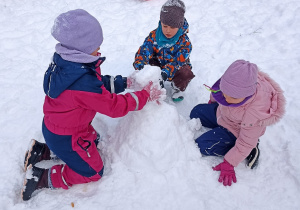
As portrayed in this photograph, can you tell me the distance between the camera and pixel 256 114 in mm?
2096

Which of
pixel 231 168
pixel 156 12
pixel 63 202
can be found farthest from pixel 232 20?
pixel 63 202

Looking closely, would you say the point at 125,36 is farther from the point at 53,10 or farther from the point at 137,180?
the point at 137,180

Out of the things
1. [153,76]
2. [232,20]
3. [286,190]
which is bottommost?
[286,190]

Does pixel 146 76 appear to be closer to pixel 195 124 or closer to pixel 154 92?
pixel 154 92

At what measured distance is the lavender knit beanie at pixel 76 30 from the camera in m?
1.78

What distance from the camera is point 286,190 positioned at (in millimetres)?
2227

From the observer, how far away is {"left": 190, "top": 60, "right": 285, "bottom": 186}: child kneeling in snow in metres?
1.97

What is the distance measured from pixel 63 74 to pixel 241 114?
1519 millimetres

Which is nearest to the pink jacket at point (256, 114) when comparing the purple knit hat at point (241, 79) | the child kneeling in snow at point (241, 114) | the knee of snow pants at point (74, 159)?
the child kneeling in snow at point (241, 114)

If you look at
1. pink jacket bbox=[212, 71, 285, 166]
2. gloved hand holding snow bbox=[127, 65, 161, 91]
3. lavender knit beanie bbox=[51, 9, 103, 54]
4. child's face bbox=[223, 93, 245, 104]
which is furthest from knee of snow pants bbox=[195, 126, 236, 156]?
lavender knit beanie bbox=[51, 9, 103, 54]

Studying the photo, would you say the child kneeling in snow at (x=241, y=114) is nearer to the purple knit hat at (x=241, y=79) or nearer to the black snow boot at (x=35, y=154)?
the purple knit hat at (x=241, y=79)

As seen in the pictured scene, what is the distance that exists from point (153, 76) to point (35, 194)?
1.51m

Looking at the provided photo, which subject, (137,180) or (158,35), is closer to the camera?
(137,180)

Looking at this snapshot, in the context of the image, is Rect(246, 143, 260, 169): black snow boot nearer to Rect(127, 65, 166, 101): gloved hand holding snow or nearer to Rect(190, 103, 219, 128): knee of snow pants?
Rect(190, 103, 219, 128): knee of snow pants
